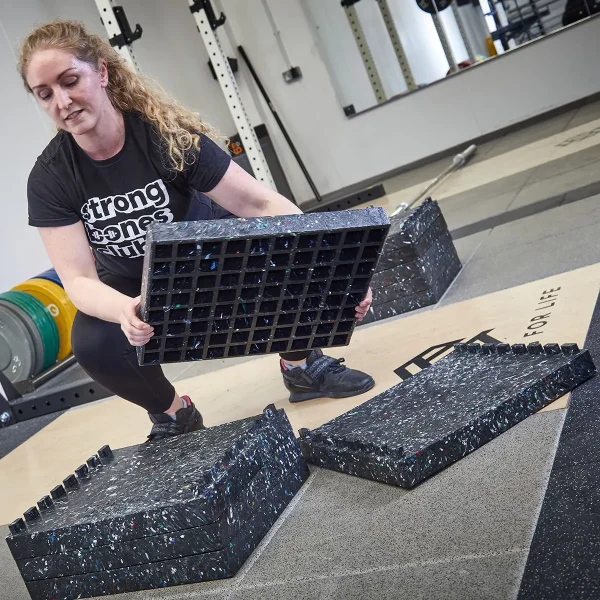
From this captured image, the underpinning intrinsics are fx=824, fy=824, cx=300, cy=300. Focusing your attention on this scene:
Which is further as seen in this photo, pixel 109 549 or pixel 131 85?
pixel 131 85

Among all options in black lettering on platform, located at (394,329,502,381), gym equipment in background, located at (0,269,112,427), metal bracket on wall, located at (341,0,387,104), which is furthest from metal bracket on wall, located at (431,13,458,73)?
black lettering on platform, located at (394,329,502,381)

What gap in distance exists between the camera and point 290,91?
767 centimetres

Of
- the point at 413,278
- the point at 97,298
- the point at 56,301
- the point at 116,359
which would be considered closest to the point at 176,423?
the point at 116,359

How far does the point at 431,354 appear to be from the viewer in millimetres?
2342

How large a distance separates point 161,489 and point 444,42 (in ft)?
21.3

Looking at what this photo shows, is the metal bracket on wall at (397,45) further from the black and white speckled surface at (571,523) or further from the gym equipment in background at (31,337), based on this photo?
the black and white speckled surface at (571,523)

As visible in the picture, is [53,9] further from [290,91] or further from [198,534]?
[198,534]

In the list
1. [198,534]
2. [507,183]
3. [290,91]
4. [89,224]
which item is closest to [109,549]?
[198,534]

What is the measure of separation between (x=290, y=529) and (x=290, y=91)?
6.51m

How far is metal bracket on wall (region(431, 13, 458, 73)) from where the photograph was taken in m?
7.25

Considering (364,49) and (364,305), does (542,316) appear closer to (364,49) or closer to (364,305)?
(364,305)

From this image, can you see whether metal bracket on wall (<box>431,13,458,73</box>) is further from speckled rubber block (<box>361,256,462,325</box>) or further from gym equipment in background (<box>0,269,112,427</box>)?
speckled rubber block (<box>361,256,462,325</box>)

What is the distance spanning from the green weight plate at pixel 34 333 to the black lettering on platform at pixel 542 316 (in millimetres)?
2787

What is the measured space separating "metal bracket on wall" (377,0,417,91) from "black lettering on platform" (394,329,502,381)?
5.48 meters
